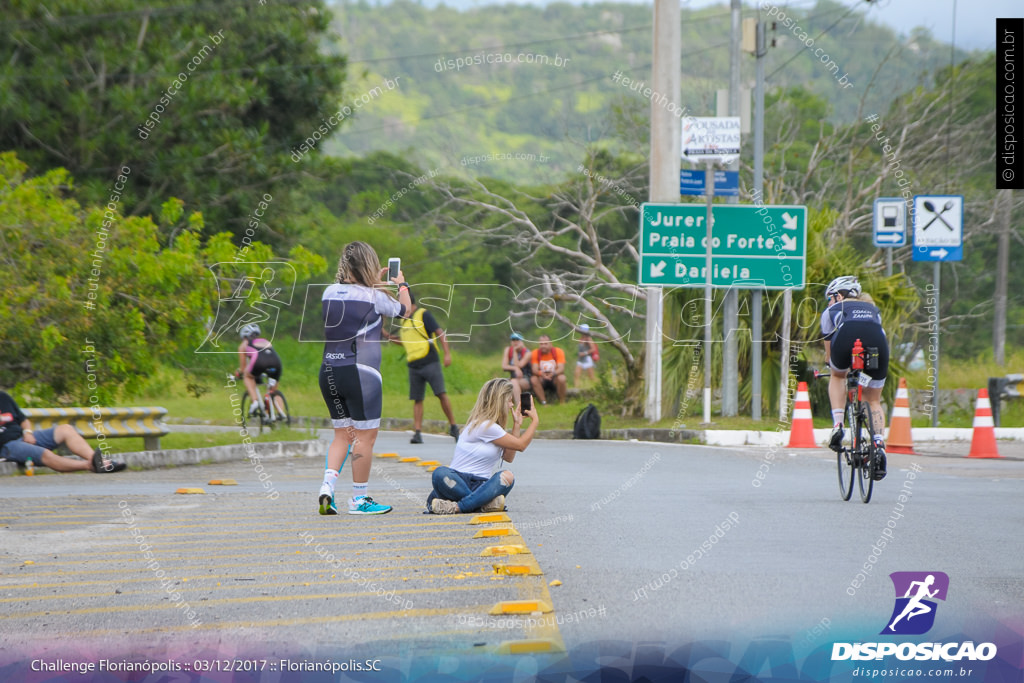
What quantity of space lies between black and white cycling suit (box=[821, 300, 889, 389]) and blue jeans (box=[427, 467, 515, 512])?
3203 mm

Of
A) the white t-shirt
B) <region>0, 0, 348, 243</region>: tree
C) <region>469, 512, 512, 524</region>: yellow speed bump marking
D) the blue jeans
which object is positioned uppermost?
<region>0, 0, 348, 243</region>: tree

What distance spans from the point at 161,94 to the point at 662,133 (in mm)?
12262

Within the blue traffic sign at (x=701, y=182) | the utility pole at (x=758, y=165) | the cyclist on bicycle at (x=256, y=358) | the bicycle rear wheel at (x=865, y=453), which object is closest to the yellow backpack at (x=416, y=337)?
the cyclist on bicycle at (x=256, y=358)

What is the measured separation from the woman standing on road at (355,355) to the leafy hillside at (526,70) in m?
19.1

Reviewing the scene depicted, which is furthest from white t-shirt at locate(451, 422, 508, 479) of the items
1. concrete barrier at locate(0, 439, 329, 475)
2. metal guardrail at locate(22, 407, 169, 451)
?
metal guardrail at locate(22, 407, 169, 451)

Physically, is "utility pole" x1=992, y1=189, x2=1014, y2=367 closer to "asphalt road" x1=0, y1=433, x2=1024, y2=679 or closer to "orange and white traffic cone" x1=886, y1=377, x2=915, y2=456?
"orange and white traffic cone" x1=886, y1=377, x2=915, y2=456

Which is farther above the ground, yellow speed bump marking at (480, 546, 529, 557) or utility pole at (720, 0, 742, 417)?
utility pole at (720, 0, 742, 417)

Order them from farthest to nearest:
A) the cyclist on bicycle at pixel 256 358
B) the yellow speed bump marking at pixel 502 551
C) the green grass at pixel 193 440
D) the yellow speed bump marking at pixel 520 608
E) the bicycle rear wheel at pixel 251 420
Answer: the bicycle rear wheel at pixel 251 420 → the cyclist on bicycle at pixel 256 358 → the green grass at pixel 193 440 → the yellow speed bump marking at pixel 502 551 → the yellow speed bump marking at pixel 520 608

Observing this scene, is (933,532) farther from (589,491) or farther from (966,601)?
(589,491)

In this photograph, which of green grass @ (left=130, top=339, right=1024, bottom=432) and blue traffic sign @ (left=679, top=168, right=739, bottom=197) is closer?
blue traffic sign @ (left=679, top=168, right=739, bottom=197)

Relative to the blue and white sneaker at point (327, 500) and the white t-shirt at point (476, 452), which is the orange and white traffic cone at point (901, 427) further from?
the blue and white sneaker at point (327, 500)

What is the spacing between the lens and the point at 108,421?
48.9ft

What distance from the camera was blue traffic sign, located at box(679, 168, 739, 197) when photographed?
20188mm

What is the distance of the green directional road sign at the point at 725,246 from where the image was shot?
19906 millimetres
